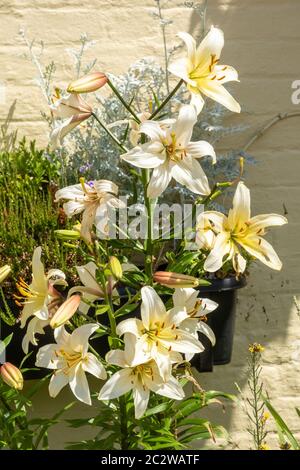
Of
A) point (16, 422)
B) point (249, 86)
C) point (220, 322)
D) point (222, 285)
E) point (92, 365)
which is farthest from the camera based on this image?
point (249, 86)

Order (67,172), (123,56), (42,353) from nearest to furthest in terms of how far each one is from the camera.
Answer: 1. (42,353)
2. (67,172)
3. (123,56)

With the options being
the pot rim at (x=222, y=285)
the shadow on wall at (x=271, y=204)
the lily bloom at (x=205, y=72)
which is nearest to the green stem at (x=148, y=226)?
the lily bloom at (x=205, y=72)

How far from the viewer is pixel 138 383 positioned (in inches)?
83.7

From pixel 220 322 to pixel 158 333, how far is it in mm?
923

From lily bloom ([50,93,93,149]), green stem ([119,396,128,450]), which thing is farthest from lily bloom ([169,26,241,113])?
green stem ([119,396,128,450])

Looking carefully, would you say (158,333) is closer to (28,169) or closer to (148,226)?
(148,226)

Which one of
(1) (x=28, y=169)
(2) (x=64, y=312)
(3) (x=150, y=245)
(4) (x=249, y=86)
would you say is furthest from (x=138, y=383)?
(4) (x=249, y=86)

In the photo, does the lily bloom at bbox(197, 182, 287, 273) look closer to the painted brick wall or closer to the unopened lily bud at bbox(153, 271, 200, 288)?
the unopened lily bud at bbox(153, 271, 200, 288)

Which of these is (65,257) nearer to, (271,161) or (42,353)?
(42,353)

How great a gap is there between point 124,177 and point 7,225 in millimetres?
437

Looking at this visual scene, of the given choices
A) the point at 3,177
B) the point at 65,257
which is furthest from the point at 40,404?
the point at 3,177

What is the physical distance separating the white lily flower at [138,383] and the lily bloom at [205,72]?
61cm

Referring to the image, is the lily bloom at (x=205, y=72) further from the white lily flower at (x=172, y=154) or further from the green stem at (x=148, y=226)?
the green stem at (x=148, y=226)
